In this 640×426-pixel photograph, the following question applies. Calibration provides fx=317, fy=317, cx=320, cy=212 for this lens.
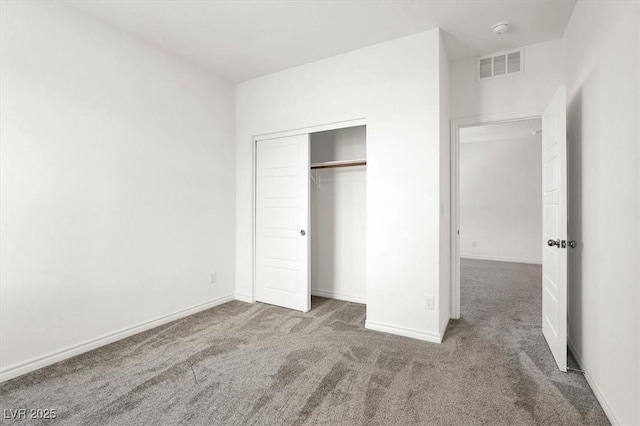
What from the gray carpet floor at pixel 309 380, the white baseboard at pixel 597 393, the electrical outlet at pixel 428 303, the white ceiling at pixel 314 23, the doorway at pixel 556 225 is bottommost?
the gray carpet floor at pixel 309 380

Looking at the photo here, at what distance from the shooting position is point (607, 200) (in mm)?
1816

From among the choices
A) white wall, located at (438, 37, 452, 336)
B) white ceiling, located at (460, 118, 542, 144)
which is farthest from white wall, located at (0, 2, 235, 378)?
white ceiling, located at (460, 118, 542, 144)

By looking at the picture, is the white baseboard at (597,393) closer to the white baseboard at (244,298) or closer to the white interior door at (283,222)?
the white interior door at (283,222)

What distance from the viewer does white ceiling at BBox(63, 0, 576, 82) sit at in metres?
2.48

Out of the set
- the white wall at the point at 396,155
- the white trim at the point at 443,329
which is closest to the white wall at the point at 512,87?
the white wall at the point at 396,155

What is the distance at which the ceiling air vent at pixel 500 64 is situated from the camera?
3094 millimetres

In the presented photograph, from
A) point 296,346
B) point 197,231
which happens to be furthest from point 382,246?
point 197,231

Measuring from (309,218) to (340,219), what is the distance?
0.65 m

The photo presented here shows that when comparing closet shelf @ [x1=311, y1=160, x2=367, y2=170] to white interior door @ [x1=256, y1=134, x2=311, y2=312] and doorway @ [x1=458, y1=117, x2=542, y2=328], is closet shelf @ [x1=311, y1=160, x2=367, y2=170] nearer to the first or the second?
white interior door @ [x1=256, y1=134, x2=311, y2=312]

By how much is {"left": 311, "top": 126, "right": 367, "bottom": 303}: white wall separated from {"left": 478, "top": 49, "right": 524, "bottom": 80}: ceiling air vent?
1.39m

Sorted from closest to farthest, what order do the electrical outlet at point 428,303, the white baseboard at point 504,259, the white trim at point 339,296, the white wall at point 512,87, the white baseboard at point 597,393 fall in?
the white baseboard at point 597,393 → the electrical outlet at point 428,303 → the white wall at point 512,87 → the white trim at point 339,296 → the white baseboard at point 504,259

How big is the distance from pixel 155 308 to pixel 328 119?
2.57 m

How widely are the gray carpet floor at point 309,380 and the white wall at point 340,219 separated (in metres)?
0.88

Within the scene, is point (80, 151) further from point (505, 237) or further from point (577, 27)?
point (505, 237)
